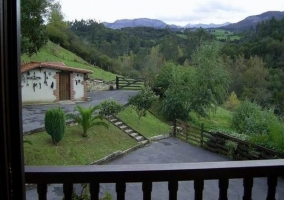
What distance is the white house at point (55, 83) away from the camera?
1908 mm

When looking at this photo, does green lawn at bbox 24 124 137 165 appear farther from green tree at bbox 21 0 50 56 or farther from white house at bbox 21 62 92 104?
green tree at bbox 21 0 50 56

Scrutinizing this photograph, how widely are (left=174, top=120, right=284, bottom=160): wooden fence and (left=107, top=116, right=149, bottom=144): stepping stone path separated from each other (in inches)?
10.3

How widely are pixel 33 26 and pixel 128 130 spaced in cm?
106

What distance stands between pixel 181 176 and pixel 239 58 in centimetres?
189

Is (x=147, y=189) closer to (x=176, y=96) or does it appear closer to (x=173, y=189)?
(x=173, y=189)

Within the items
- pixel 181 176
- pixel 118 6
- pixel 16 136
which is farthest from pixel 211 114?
pixel 16 136

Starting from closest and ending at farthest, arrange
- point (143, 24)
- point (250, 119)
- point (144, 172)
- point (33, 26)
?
point (144, 172), point (33, 26), point (250, 119), point (143, 24)

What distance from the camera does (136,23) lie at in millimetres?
2320

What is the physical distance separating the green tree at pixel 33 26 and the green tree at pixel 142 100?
2.65ft

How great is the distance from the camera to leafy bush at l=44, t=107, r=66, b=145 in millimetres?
2055

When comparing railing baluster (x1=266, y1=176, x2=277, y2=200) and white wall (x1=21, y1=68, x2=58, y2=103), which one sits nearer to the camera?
railing baluster (x1=266, y1=176, x2=277, y2=200)

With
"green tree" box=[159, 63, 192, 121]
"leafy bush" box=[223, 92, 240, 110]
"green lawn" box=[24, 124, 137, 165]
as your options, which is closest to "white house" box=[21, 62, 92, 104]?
"green lawn" box=[24, 124, 137, 165]

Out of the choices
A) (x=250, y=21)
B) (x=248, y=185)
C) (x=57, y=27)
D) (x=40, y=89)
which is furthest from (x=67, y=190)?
(x=250, y=21)

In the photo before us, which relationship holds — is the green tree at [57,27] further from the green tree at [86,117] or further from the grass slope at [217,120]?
the grass slope at [217,120]
